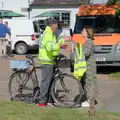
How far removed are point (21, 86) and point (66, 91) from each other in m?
1.08

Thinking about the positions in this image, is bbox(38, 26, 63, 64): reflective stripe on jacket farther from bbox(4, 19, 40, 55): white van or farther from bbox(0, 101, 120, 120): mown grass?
bbox(4, 19, 40, 55): white van

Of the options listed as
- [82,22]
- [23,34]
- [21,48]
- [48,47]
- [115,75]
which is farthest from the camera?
[21,48]

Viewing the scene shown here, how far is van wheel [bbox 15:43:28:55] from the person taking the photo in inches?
898

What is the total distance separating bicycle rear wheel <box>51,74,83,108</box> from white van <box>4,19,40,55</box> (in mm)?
13150

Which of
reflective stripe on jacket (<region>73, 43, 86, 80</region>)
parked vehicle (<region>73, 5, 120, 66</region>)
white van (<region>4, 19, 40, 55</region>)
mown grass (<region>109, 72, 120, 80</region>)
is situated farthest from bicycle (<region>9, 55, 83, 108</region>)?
white van (<region>4, 19, 40, 55</region>)

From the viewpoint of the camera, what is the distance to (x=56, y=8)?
39812mm

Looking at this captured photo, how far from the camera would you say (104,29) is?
49.7 feet

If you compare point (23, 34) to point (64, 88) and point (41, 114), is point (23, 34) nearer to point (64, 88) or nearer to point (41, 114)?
point (64, 88)

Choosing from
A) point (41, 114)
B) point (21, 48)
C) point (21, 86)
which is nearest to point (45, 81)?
point (21, 86)

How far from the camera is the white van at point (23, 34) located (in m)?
22.2

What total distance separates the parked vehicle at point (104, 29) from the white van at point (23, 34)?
6.94m

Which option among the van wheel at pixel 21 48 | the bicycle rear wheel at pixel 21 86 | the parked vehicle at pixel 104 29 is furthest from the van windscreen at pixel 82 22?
the van wheel at pixel 21 48

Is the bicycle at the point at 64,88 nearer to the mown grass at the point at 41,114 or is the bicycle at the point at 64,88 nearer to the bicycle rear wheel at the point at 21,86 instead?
the bicycle rear wheel at the point at 21,86

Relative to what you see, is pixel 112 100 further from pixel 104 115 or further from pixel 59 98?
pixel 104 115
